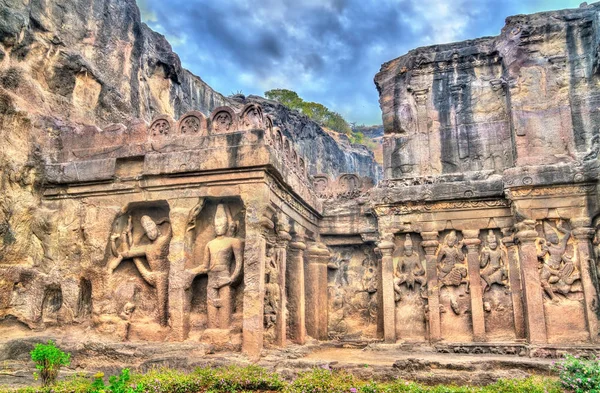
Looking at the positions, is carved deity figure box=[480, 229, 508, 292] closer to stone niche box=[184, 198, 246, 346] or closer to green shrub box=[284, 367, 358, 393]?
green shrub box=[284, 367, 358, 393]

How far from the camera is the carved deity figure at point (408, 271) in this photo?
11.5 metres

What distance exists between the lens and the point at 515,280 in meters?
10.8

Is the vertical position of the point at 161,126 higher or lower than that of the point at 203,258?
higher

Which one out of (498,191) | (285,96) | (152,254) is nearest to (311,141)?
(285,96)

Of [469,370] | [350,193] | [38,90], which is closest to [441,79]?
[350,193]

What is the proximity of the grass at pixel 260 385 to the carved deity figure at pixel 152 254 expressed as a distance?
215 cm

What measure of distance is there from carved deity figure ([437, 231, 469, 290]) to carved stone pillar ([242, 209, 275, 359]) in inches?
179

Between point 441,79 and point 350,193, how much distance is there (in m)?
3.70

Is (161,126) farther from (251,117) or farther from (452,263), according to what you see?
(452,263)

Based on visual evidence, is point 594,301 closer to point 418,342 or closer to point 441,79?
point 418,342

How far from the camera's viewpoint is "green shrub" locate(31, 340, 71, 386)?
249 inches

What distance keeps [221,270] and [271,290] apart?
3.37 feet

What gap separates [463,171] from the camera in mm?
12141

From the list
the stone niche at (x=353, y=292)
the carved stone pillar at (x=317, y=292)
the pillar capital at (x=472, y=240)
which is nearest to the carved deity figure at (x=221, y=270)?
the carved stone pillar at (x=317, y=292)
